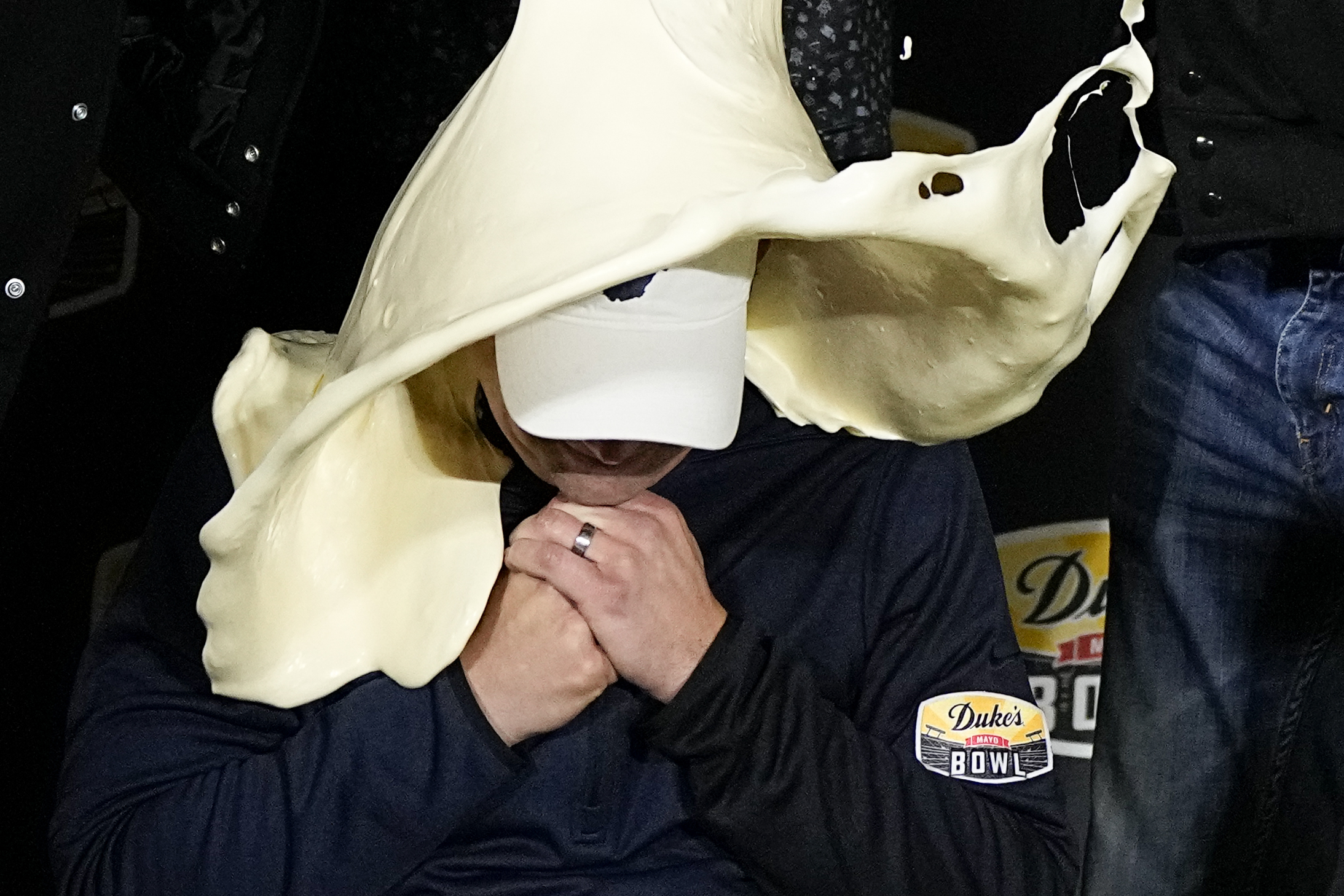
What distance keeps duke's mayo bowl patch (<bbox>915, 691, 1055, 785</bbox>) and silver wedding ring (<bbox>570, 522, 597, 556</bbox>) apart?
0.22 meters

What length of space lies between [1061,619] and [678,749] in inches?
23.5

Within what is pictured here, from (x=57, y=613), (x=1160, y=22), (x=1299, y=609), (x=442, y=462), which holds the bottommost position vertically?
(x=1299, y=609)

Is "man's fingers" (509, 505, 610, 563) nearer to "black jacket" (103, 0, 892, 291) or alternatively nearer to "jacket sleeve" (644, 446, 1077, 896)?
"jacket sleeve" (644, 446, 1077, 896)

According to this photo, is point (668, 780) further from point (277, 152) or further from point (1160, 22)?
point (1160, 22)

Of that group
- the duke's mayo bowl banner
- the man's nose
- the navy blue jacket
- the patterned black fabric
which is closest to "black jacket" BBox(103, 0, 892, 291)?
the patterned black fabric

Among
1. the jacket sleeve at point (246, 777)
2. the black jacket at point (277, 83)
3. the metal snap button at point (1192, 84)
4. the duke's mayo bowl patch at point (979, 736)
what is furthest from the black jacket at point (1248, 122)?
the jacket sleeve at point (246, 777)

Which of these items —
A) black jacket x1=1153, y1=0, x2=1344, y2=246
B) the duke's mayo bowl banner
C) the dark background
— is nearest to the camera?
black jacket x1=1153, y1=0, x2=1344, y2=246

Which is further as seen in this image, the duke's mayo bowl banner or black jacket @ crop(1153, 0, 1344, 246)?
the duke's mayo bowl banner

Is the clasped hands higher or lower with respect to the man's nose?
lower

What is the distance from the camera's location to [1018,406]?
0.65 meters

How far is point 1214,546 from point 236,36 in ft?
2.34

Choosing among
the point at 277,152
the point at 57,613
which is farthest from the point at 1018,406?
the point at 57,613

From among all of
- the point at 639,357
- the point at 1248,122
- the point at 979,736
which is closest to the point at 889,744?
the point at 979,736

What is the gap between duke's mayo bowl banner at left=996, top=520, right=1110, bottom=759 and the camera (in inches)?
46.6
